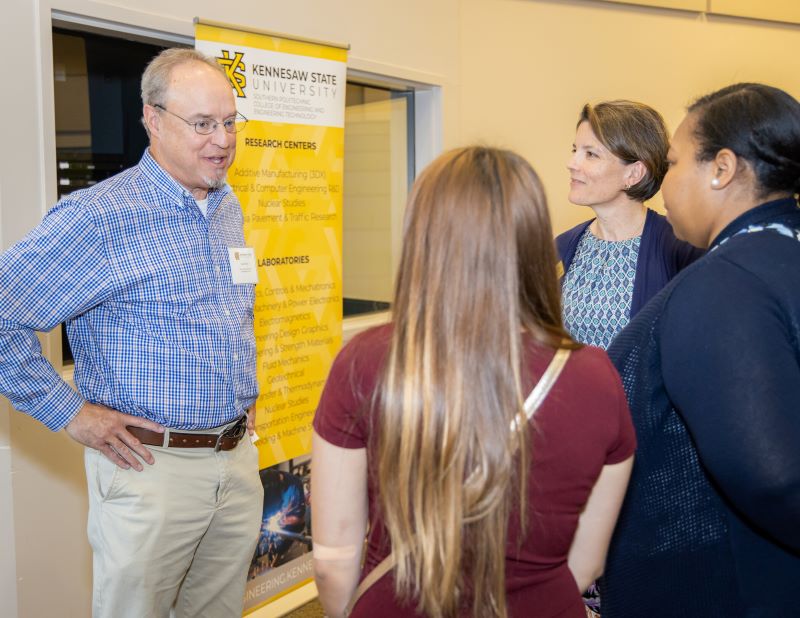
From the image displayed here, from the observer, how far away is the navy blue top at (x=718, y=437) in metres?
1.20

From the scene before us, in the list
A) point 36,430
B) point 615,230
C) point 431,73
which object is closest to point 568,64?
point 431,73

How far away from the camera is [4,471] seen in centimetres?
246

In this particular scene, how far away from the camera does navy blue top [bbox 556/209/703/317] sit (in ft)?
7.83

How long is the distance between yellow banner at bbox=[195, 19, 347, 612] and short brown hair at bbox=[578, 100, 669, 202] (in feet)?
4.10

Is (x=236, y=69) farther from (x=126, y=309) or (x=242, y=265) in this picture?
(x=126, y=309)

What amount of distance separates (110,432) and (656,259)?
1648 mm

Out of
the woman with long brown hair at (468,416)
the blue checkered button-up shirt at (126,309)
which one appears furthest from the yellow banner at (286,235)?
the woman with long brown hair at (468,416)

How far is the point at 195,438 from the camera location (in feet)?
6.66

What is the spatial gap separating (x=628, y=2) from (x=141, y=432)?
183 inches

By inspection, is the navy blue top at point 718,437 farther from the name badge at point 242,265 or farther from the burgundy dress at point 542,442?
the name badge at point 242,265

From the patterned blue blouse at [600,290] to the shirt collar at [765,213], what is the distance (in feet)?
3.25

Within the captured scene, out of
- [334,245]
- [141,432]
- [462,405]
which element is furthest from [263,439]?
[462,405]

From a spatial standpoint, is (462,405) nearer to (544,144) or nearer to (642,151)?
(642,151)

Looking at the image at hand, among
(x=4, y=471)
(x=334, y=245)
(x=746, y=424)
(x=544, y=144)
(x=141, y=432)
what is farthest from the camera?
(x=544, y=144)
